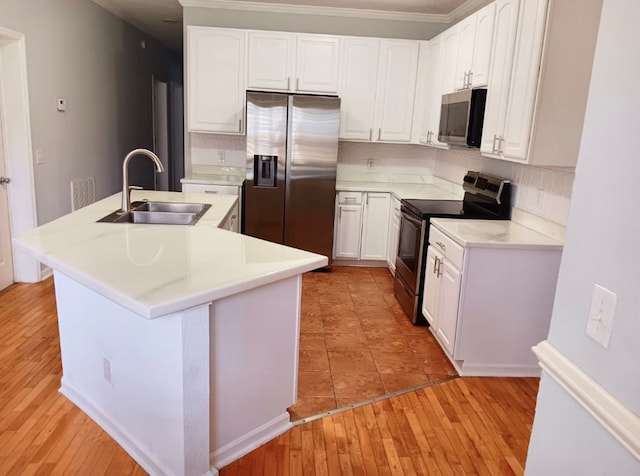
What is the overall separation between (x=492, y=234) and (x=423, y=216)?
22.6 inches

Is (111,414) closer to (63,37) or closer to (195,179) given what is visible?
(195,179)

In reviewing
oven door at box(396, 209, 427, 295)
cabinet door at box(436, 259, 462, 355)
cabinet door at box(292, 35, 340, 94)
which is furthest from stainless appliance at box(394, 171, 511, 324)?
cabinet door at box(292, 35, 340, 94)

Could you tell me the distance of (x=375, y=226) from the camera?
489cm

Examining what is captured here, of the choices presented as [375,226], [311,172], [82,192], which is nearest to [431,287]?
[375,226]

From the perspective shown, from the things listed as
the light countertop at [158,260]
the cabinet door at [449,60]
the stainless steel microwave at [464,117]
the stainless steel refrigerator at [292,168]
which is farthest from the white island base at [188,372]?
the cabinet door at [449,60]

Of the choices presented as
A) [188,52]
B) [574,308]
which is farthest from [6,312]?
[574,308]

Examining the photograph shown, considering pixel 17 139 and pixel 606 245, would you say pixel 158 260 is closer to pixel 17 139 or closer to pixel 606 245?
pixel 606 245

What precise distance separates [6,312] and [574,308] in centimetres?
372

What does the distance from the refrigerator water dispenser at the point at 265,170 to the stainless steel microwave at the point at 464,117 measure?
156 cm

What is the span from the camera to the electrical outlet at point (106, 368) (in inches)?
83.4

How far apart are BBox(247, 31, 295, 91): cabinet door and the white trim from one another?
4.10m

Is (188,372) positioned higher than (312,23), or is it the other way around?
(312,23)

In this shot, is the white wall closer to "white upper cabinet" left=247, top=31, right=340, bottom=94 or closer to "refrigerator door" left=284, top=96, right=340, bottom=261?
"refrigerator door" left=284, top=96, right=340, bottom=261

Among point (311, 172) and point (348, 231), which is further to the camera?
point (348, 231)
